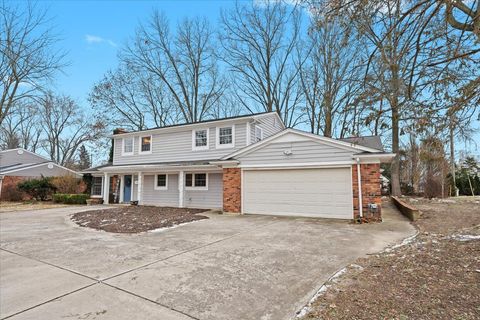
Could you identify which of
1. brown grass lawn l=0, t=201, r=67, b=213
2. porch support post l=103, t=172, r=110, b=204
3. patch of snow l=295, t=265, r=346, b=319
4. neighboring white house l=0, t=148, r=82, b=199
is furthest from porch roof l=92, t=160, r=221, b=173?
neighboring white house l=0, t=148, r=82, b=199

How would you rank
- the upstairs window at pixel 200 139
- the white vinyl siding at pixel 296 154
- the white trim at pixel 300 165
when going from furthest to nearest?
1. the upstairs window at pixel 200 139
2. the white vinyl siding at pixel 296 154
3. the white trim at pixel 300 165

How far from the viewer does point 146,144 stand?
16953 mm

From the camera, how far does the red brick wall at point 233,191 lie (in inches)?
460

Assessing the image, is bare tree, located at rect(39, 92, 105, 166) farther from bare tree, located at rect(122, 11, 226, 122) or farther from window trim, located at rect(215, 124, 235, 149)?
window trim, located at rect(215, 124, 235, 149)

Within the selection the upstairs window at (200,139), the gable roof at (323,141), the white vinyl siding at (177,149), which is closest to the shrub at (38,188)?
the white vinyl siding at (177,149)

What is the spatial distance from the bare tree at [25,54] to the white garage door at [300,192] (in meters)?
11.5

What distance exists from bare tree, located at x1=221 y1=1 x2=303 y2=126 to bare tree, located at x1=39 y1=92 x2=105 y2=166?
1989 centimetres

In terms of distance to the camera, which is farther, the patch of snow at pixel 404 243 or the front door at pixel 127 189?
the front door at pixel 127 189

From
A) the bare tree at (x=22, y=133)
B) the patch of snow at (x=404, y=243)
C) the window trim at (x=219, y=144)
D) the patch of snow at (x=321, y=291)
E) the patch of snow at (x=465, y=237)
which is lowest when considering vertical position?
the patch of snow at (x=321, y=291)

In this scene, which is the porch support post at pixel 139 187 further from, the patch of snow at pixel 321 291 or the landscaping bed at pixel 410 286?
the patch of snow at pixel 321 291

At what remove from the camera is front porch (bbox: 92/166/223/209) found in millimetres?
14000

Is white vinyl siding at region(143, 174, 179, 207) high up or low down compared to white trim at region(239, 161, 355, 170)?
down

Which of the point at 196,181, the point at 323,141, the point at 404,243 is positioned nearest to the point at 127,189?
the point at 196,181

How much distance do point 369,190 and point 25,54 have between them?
19051 millimetres
